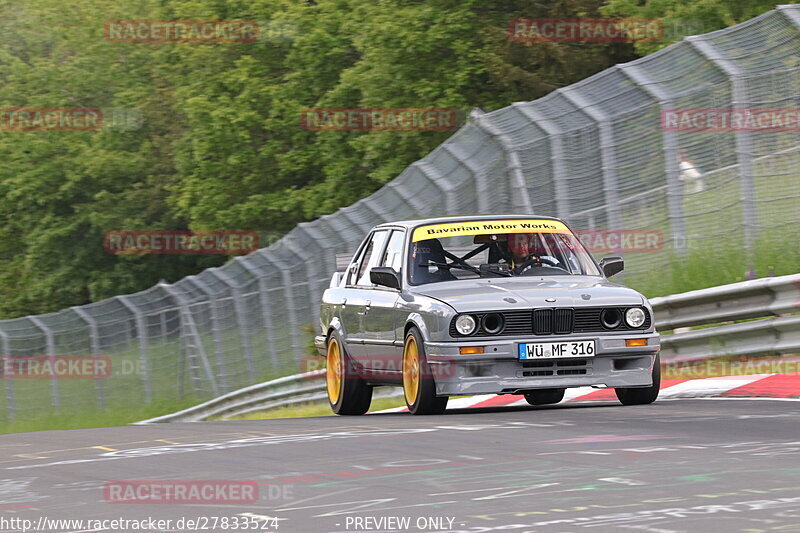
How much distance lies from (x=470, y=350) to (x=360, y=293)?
2.66 metres

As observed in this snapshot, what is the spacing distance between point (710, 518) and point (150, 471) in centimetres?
369

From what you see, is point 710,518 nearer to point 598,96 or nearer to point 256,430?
point 256,430

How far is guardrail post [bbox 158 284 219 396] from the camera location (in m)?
27.8

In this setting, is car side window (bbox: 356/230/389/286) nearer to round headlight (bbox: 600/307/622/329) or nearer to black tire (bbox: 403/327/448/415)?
black tire (bbox: 403/327/448/415)

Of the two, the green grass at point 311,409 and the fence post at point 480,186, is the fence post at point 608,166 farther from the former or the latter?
the green grass at point 311,409

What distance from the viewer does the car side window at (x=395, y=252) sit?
13172 mm

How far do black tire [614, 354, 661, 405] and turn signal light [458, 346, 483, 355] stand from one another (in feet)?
4.53

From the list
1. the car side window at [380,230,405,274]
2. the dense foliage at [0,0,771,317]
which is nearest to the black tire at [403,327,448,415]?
the car side window at [380,230,405,274]

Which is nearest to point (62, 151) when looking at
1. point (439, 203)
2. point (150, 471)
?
point (439, 203)

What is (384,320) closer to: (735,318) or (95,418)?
(735,318)

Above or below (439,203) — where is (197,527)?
below

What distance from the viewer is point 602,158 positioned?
16.7 metres

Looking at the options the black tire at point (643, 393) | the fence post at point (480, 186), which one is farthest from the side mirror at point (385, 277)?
the fence post at point (480, 186)

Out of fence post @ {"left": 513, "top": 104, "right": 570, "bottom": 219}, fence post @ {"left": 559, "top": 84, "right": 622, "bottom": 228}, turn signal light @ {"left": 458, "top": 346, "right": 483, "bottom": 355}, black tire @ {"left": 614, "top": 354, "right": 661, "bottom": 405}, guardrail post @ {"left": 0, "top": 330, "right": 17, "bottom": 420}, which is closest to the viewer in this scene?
turn signal light @ {"left": 458, "top": 346, "right": 483, "bottom": 355}
